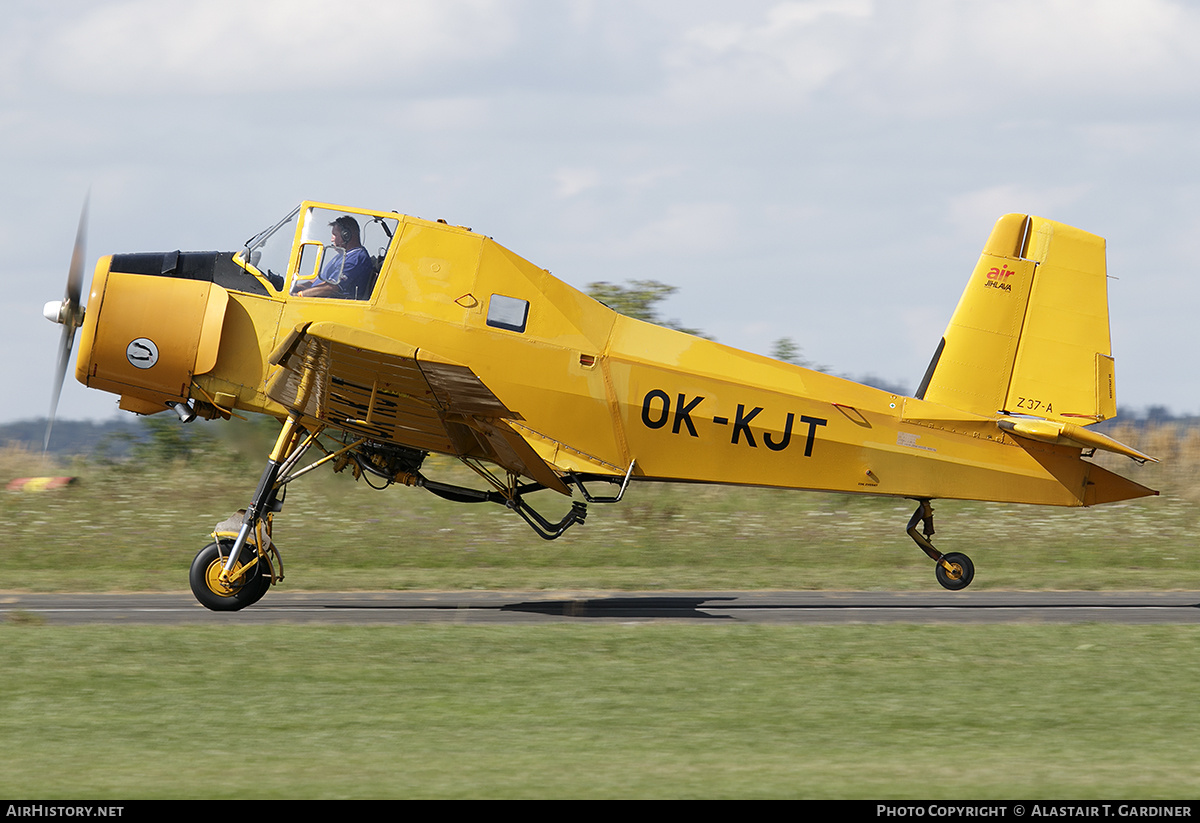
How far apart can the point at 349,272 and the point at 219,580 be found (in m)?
3.02

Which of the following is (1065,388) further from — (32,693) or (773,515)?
(32,693)

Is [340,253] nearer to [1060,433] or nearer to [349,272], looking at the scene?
[349,272]

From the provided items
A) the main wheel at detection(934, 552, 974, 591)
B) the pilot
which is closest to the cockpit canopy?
the pilot

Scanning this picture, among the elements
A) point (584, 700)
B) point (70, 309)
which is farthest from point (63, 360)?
point (584, 700)

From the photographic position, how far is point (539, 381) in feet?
37.2

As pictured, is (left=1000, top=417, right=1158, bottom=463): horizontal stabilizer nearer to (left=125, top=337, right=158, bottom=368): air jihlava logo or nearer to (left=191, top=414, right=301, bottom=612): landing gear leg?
(left=191, top=414, right=301, bottom=612): landing gear leg

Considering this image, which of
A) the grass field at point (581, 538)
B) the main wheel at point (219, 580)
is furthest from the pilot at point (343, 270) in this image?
the grass field at point (581, 538)

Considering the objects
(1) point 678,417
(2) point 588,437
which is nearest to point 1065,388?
(1) point 678,417

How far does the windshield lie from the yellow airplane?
2 cm

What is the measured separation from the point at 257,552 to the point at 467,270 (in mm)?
3196

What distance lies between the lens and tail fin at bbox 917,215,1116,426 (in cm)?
1240
